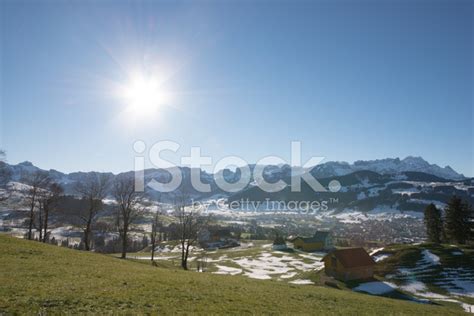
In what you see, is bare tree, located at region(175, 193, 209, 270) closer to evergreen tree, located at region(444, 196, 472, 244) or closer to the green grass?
the green grass

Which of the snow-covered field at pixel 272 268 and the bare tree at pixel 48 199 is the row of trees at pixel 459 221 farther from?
the bare tree at pixel 48 199

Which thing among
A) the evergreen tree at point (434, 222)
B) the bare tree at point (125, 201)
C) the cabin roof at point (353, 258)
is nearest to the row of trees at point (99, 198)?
the bare tree at point (125, 201)

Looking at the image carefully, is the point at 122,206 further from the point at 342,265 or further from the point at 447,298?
the point at 447,298

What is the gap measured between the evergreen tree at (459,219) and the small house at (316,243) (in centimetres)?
6871

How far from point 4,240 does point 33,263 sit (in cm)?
1493

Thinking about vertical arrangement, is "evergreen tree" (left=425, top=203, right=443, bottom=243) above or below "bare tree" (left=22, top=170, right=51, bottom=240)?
below

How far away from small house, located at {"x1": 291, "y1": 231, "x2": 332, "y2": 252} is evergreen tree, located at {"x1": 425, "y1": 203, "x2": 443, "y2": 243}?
58.3m

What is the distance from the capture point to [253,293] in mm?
24969

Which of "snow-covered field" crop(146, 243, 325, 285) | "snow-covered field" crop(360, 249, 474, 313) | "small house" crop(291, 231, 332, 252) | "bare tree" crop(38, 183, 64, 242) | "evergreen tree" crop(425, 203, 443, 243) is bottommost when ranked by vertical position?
"small house" crop(291, 231, 332, 252)

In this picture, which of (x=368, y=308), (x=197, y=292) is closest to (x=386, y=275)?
(x=368, y=308)

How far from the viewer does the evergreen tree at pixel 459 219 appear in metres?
87.5

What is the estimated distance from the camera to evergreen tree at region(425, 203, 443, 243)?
98.4 metres

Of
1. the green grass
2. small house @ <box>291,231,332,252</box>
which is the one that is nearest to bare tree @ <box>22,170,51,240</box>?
the green grass

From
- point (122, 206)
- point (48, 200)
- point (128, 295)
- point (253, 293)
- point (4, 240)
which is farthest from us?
point (48, 200)
